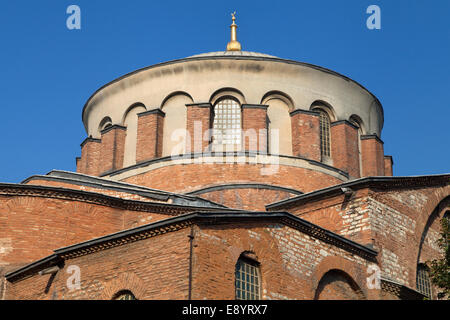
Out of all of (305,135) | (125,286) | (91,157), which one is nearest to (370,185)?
(305,135)

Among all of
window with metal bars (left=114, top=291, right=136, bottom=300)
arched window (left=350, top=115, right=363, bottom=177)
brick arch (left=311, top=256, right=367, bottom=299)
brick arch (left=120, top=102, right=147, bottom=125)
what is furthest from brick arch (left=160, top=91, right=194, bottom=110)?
window with metal bars (left=114, top=291, right=136, bottom=300)

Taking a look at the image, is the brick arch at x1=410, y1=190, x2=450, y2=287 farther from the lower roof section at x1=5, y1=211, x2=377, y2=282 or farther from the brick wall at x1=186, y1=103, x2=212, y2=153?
the brick wall at x1=186, y1=103, x2=212, y2=153

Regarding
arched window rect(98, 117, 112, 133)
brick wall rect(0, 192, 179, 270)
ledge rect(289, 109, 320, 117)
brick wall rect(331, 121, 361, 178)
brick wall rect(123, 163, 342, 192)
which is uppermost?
arched window rect(98, 117, 112, 133)

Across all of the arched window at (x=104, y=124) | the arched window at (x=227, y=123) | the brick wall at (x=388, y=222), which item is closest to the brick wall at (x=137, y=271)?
the brick wall at (x=388, y=222)

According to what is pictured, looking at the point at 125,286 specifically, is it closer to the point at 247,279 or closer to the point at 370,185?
the point at 247,279

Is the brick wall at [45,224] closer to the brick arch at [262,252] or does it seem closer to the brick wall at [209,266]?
the brick wall at [209,266]

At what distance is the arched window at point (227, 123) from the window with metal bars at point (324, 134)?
297 centimetres

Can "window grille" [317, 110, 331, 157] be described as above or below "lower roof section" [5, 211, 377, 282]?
above

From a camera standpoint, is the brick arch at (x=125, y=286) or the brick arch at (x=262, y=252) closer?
the brick arch at (x=125, y=286)

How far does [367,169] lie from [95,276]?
13.6 m

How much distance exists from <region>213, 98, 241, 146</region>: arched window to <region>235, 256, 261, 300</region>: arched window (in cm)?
1012

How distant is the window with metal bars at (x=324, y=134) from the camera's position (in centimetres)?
2717

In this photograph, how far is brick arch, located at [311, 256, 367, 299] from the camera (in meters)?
17.3
